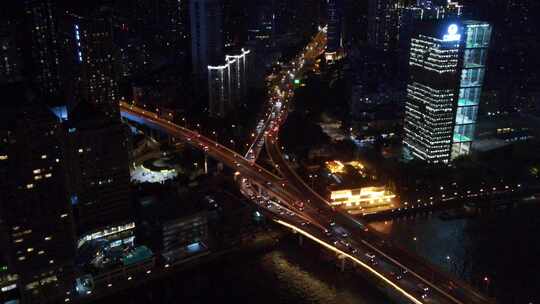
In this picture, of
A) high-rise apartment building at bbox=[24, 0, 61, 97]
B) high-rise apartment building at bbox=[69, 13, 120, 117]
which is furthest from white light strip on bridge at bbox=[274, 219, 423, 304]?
high-rise apartment building at bbox=[24, 0, 61, 97]

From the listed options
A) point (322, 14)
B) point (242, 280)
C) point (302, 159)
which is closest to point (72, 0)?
point (302, 159)

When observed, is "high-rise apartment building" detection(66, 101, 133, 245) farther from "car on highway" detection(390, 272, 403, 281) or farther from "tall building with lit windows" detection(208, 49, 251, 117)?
"tall building with lit windows" detection(208, 49, 251, 117)

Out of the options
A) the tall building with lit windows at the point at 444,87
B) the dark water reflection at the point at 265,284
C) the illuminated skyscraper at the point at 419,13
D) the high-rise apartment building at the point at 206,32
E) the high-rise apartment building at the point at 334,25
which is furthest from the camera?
the high-rise apartment building at the point at 334,25

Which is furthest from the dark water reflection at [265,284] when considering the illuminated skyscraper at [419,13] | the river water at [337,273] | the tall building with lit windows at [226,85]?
the illuminated skyscraper at [419,13]

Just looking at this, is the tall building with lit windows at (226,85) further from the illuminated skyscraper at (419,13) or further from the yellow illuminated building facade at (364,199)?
the illuminated skyscraper at (419,13)

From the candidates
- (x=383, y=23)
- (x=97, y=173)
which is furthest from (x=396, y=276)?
(x=383, y=23)

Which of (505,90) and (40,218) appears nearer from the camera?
(40,218)

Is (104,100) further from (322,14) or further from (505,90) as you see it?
(322,14)
